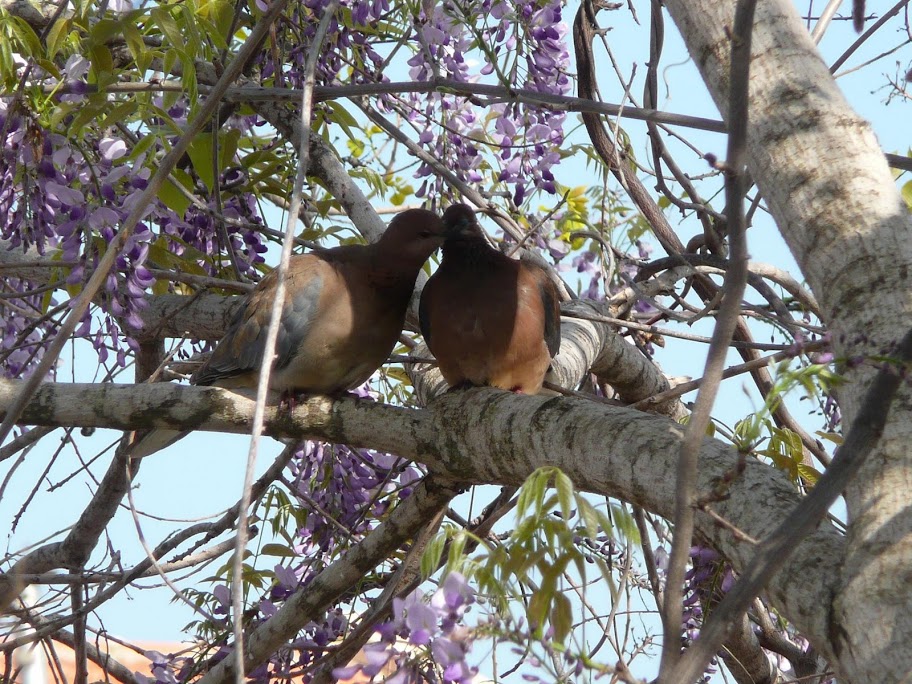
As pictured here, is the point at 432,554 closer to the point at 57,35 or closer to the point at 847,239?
the point at 847,239

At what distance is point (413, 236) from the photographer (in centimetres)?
363

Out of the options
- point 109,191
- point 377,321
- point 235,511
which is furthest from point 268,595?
point 109,191

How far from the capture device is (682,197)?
15.3ft

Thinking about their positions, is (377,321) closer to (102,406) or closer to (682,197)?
(102,406)

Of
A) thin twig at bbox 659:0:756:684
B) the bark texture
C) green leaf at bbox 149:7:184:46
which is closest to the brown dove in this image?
green leaf at bbox 149:7:184:46

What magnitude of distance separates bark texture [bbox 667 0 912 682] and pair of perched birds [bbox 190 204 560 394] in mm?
1422

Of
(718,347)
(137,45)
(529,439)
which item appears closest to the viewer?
(718,347)

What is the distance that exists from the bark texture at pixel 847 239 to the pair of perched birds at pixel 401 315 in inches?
56.0

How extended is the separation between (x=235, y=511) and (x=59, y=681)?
0.84 meters

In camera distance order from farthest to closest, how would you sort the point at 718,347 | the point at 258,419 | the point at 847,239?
1. the point at 847,239
2. the point at 258,419
3. the point at 718,347

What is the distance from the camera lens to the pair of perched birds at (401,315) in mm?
3383

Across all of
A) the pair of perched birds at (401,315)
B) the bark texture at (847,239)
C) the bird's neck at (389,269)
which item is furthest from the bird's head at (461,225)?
the bark texture at (847,239)

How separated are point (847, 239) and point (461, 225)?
76.6 inches

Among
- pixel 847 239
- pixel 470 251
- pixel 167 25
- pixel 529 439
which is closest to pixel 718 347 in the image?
pixel 847 239
